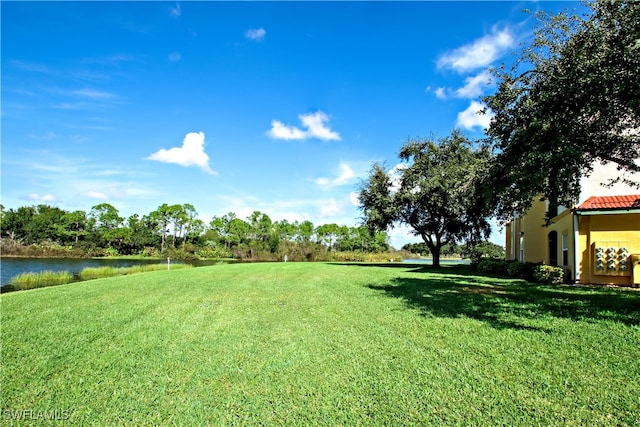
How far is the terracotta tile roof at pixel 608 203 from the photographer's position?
454 inches

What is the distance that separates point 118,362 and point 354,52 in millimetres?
13354

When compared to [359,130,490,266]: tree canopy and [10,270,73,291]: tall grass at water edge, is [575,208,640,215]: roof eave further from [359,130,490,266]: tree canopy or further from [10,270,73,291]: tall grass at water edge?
[10,270,73,291]: tall grass at water edge

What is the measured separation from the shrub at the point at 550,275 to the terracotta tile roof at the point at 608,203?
2.30 m

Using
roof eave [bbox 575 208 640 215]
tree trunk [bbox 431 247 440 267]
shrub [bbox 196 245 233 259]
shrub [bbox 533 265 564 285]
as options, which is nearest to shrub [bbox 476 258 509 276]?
tree trunk [bbox 431 247 440 267]

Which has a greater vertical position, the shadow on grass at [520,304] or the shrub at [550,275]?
the shrub at [550,275]

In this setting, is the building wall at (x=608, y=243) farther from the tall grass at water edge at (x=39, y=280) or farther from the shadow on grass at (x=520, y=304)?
the tall grass at water edge at (x=39, y=280)

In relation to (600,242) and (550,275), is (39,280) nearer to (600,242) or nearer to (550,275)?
(550,275)

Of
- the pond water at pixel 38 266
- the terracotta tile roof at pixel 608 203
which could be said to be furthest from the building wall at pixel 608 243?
the pond water at pixel 38 266

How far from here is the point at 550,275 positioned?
1223cm

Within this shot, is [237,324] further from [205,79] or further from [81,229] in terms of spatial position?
[81,229]

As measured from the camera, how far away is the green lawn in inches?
116

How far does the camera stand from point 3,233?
57.5 meters

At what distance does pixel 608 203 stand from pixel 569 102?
714cm

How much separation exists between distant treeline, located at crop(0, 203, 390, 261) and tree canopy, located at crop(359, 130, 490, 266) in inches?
1118
